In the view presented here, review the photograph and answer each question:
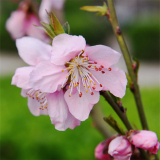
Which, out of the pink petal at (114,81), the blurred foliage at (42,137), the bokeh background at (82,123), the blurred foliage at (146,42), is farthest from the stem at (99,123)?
the blurred foliage at (146,42)

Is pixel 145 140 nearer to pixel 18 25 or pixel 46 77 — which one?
pixel 46 77

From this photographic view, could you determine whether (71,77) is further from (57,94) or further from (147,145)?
(147,145)

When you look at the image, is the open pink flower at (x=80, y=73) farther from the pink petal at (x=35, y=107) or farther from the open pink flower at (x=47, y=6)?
the open pink flower at (x=47, y=6)

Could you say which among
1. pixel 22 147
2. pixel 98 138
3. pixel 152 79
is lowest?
pixel 152 79

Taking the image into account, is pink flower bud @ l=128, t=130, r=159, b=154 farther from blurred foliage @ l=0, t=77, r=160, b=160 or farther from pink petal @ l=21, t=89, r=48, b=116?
blurred foliage @ l=0, t=77, r=160, b=160

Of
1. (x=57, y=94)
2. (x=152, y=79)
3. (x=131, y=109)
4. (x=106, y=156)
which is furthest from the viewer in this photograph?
(x=152, y=79)

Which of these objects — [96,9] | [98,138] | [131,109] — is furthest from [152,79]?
[96,9]
